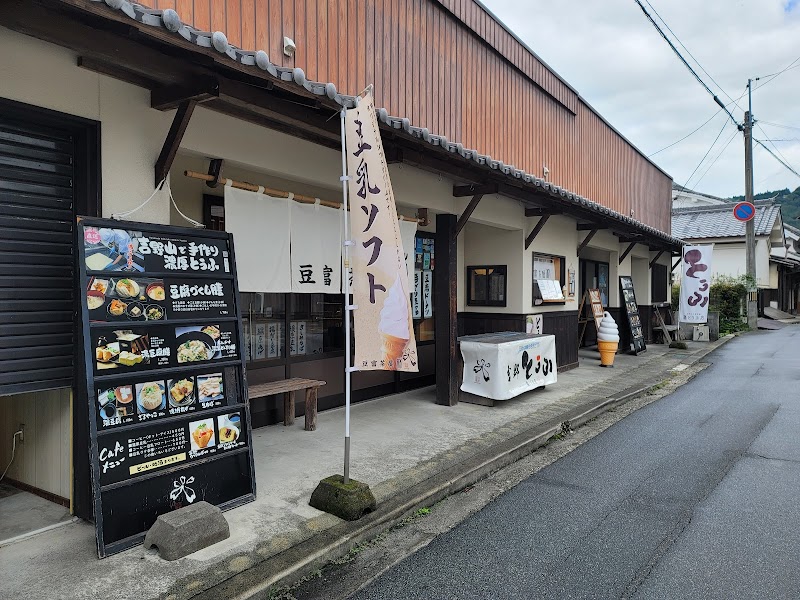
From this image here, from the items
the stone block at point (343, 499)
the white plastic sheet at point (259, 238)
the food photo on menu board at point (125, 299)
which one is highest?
the white plastic sheet at point (259, 238)

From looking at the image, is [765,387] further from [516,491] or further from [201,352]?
[201,352]

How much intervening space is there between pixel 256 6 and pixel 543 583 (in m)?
5.32

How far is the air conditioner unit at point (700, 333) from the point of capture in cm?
1948

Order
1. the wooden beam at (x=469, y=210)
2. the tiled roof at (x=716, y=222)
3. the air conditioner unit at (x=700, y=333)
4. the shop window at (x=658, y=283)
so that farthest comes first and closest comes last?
the tiled roof at (x=716, y=222) → the air conditioner unit at (x=700, y=333) → the shop window at (x=658, y=283) → the wooden beam at (x=469, y=210)

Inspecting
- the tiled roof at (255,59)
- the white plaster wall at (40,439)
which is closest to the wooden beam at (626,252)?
the tiled roof at (255,59)

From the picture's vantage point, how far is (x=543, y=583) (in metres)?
3.49

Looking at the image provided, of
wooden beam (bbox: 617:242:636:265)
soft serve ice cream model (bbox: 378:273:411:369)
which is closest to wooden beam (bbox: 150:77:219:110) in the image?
soft serve ice cream model (bbox: 378:273:411:369)

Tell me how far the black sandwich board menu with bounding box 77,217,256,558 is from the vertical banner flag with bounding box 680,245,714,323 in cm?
1619

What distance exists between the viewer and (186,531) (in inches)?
140

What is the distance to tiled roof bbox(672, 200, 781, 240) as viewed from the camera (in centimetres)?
3241

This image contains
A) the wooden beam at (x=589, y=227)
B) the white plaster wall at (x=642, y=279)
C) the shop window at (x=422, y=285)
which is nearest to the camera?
the shop window at (x=422, y=285)

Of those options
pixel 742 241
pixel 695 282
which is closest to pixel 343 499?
pixel 695 282

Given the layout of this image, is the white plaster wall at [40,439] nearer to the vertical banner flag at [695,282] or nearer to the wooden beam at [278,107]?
the wooden beam at [278,107]

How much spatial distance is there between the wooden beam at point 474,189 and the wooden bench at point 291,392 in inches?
144
